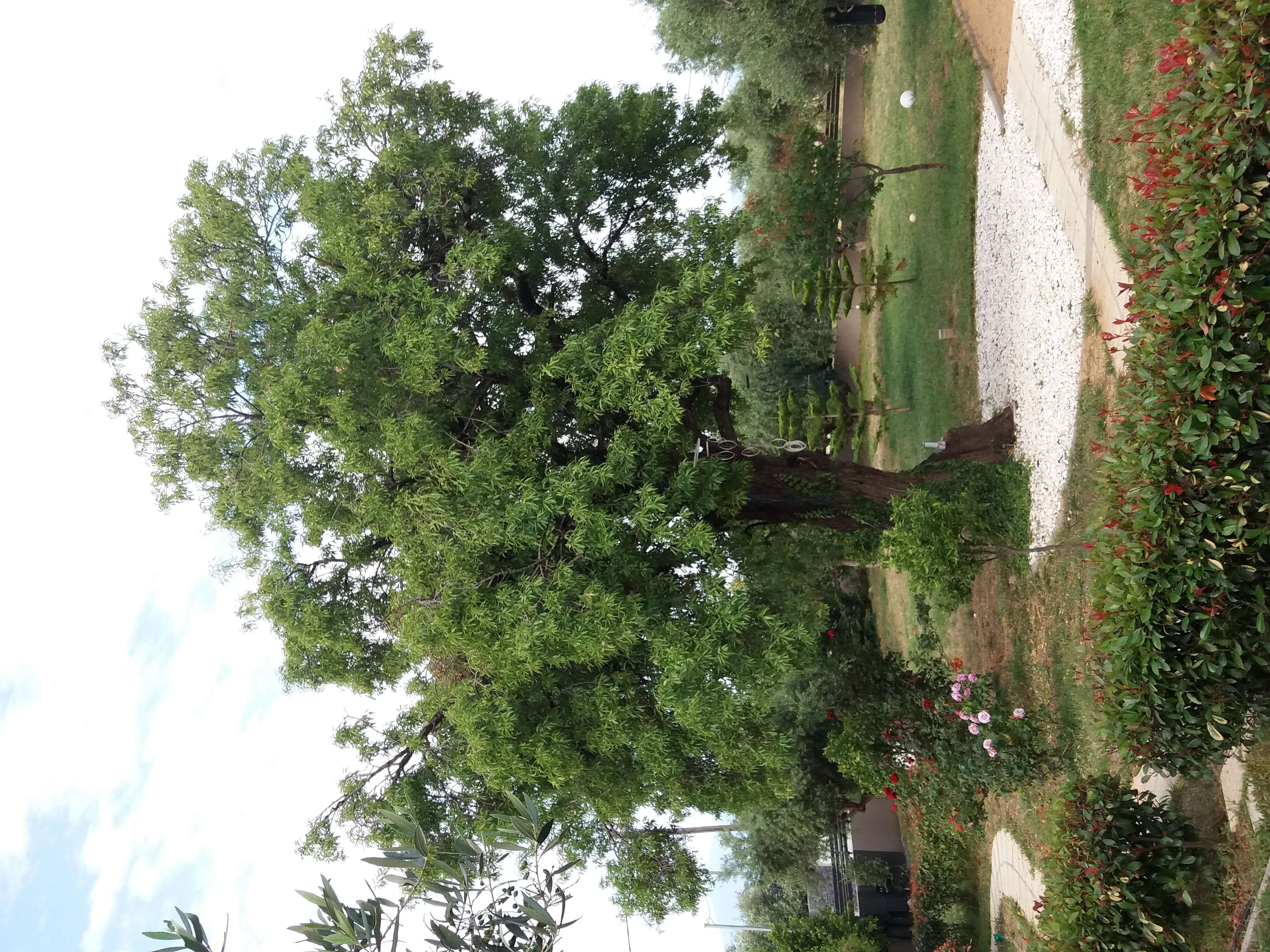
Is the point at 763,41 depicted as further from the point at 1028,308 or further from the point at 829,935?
the point at 829,935

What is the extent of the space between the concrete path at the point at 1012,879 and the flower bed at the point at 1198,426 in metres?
7.48

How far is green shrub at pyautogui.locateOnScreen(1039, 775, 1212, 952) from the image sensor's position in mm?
8578

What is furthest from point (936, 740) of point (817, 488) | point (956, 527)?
point (817, 488)

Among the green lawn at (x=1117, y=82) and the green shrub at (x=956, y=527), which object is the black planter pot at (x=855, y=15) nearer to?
the green lawn at (x=1117, y=82)

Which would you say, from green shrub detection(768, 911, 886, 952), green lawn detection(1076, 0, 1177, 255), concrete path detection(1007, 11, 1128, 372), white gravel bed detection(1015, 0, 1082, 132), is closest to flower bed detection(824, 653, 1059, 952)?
green shrub detection(768, 911, 886, 952)

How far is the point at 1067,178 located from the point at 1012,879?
12671 millimetres

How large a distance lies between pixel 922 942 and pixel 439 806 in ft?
38.5

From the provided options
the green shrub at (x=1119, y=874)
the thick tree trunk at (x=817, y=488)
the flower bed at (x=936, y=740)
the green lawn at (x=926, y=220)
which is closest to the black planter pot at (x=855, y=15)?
the green lawn at (x=926, y=220)

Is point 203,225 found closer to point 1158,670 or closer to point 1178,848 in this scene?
point 1158,670

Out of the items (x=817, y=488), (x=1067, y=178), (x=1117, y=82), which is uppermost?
(x=1117, y=82)

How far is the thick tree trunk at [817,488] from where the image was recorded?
12555mm

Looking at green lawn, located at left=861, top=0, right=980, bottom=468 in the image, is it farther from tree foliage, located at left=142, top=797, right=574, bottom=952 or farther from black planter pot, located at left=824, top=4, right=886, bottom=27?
tree foliage, located at left=142, top=797, right=574, bottom=952

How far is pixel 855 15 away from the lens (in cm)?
2119

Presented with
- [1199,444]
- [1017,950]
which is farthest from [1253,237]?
[1017,950]
